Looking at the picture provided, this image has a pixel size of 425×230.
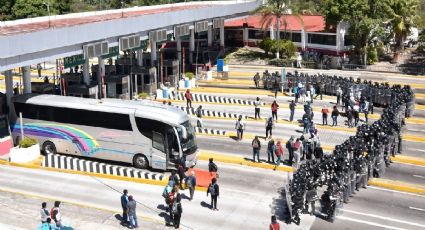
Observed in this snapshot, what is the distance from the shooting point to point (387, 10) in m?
54.9

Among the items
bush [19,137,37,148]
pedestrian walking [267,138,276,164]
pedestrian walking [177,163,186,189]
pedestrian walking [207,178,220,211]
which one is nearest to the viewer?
pedestrian walking [207,178,220,211]

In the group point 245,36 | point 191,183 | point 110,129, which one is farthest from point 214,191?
point 245,36

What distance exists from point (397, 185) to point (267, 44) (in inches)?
1400

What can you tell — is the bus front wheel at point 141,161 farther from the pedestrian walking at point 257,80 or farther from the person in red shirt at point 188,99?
the pedestrian walking at point 257,80

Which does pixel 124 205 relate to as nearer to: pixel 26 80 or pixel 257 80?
pixel 26 80

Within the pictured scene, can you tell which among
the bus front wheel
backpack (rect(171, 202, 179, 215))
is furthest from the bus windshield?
backpack (rect(171, 202, 179, 215))

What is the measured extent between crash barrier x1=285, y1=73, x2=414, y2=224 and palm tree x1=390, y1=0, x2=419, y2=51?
2577 centimetres

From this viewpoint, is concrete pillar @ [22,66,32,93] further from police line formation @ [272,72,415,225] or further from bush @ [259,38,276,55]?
bush @ [259,38,276,55]

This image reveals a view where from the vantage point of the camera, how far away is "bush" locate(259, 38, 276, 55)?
6022 cm

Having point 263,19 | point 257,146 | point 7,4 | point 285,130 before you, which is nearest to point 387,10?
point 263,19

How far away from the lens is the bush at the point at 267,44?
2371 inches

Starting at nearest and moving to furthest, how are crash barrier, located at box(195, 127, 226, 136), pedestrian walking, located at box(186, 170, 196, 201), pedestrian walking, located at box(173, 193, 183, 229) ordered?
pedestrian walking, located at box(173, 193, 183, 229), pedestrian walking, located at box(186, 170, 196, 201), crash barrier, located at box(195, 127, 226, 136)

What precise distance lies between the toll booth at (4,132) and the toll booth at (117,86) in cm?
1117

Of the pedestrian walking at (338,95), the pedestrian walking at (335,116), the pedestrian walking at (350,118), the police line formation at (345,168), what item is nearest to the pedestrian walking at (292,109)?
the pedestrian walking at (335,116)
